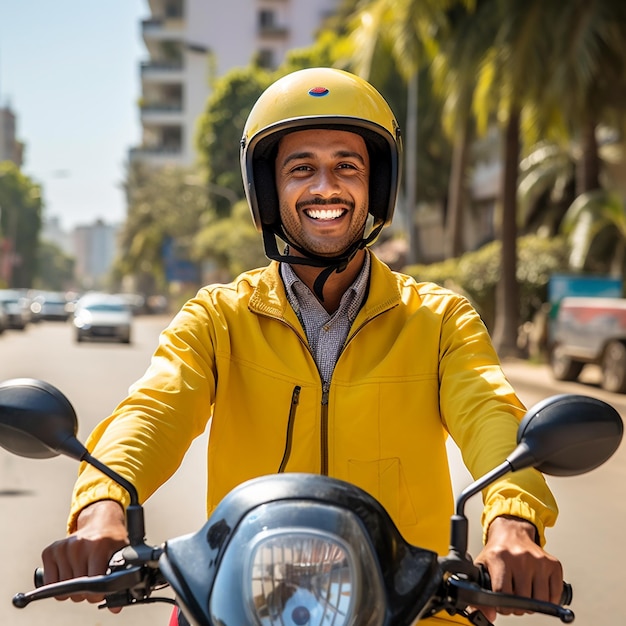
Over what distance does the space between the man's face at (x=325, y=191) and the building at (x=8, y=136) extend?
4685 inches

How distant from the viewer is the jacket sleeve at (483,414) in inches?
80.8

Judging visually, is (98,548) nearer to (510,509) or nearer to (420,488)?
(510,509)

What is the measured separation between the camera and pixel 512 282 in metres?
23.3

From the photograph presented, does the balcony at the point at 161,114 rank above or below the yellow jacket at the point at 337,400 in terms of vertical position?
above

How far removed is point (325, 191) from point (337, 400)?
1.93 feet

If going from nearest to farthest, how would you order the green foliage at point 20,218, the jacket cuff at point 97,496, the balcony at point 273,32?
1. the jacket cuff at point 97,496
2. the balcony at point 273,32
3. the green foliage at point 20,218


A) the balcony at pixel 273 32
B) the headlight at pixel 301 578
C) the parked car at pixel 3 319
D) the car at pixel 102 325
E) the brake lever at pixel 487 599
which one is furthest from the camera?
the balcony at pixel 273 32

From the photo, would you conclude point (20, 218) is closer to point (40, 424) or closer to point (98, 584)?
point (40, 424)

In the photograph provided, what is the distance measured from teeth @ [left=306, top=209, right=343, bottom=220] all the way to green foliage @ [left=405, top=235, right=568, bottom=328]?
2184cm

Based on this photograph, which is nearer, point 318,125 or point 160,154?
point 318,125

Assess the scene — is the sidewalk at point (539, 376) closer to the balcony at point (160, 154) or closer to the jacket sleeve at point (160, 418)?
the jacket sleeve at point (160, 418)

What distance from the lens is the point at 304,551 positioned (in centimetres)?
159

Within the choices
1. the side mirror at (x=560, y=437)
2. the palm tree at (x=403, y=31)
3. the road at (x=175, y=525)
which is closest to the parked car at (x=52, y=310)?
the palm tree at (x=403, y=31)

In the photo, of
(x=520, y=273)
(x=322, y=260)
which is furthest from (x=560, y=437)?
(x=520, y=273)
